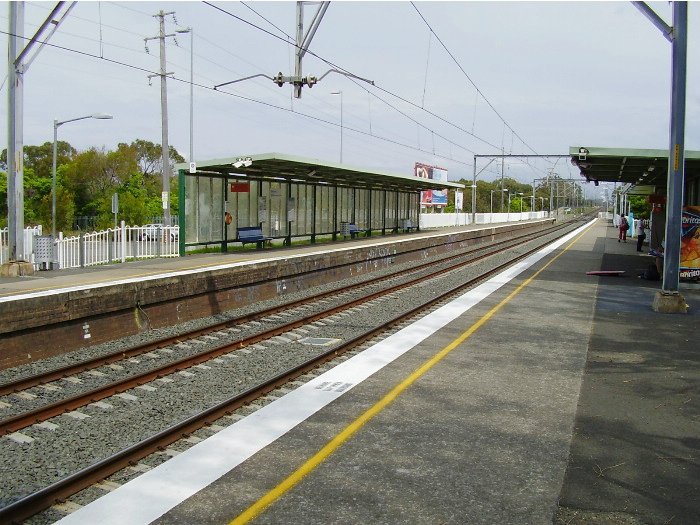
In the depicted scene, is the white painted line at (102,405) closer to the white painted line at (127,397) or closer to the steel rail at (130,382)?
the steel rail at (130,382)

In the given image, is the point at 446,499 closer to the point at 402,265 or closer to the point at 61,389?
the point at 61,389

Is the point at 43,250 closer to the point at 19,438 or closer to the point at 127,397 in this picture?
the point at 127,397

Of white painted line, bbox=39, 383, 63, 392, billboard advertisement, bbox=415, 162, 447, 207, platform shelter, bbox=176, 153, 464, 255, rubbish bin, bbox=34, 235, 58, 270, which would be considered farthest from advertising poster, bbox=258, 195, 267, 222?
billboard advertisement, bbox=415, 162, 447, 207

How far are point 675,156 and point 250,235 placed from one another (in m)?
16.6

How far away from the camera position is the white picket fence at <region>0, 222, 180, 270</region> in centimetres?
1967

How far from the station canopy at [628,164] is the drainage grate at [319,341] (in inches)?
424

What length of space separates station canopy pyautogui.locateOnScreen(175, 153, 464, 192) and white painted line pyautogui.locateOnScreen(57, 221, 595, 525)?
13538 mm

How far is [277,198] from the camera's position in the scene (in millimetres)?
28906

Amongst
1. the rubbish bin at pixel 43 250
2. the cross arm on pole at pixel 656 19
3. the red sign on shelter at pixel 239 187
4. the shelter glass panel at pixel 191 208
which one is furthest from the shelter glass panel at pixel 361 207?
the cross arm on pole at pixel 656 19

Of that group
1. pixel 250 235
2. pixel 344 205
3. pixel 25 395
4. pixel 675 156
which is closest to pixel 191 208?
pixel 250 235

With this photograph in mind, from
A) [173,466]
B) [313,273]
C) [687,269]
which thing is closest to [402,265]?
[313,273]

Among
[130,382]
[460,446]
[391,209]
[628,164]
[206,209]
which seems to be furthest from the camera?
[391,209]

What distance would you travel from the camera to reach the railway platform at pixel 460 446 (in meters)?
4.74

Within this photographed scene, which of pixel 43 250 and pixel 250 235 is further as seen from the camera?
pixel 250 235
